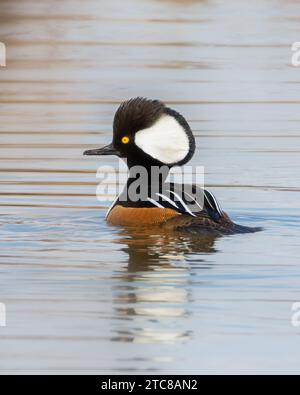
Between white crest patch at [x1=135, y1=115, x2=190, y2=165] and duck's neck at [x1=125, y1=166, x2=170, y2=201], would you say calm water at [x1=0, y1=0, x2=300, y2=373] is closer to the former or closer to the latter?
duck's neck at [x1=125, y1=166, x2=170, y2=201]

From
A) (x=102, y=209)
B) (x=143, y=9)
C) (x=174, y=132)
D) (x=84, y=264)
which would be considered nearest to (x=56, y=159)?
(x=102, y=209)

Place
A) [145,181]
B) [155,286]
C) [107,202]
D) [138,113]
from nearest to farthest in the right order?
[155,286] < [138,113] < [145,181] < [107,202]

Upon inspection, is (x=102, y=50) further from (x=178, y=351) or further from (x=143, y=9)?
(x=178, y=351)

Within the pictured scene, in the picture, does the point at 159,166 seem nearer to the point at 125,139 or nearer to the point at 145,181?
the point at 145,181

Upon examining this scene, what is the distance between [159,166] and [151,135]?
0.31 meters

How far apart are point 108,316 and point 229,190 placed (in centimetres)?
447

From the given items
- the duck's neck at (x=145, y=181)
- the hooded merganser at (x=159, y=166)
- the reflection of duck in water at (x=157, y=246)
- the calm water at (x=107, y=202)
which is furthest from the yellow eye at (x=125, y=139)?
the reflection of duck in water at (x=157, y=246)

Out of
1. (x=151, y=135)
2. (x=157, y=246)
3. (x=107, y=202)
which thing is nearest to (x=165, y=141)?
(x=151, y=135)

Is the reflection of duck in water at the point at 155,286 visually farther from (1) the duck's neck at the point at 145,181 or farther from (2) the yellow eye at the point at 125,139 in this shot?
(2) the yellow eye at the point at 125,139

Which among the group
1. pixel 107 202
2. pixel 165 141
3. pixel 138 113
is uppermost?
pixel 138 113

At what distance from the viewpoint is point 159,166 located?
11.8 metres

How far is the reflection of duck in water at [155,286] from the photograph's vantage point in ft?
27.4

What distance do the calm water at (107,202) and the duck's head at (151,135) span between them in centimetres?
63
